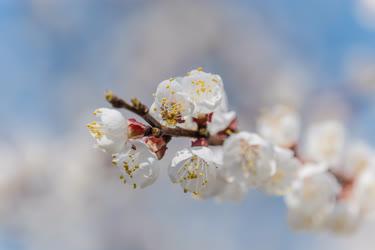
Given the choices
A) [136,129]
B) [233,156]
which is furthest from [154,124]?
[233,156]

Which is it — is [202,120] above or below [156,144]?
above

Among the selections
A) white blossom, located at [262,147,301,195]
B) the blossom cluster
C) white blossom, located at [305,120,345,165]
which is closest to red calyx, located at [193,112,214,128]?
the blossom cluster

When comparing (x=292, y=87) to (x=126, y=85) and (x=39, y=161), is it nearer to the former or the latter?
(x=126, y=85)

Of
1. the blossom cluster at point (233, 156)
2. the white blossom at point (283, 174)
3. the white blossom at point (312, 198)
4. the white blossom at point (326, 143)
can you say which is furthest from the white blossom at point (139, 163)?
the white blossom at point (326, 143)

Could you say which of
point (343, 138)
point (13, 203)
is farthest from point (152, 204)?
point (343, 138)

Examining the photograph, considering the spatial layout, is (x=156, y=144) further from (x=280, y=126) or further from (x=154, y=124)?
(x=280, y=126)

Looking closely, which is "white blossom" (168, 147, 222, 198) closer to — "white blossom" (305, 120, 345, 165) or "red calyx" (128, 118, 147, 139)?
"red calyx" (128, 118, 147, 139)
